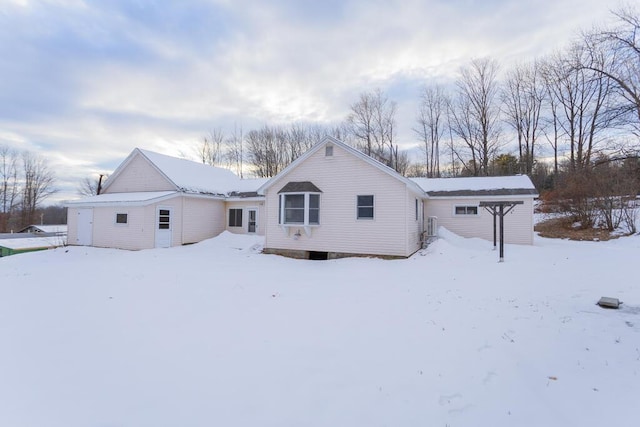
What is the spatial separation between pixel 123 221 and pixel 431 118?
3063 cm

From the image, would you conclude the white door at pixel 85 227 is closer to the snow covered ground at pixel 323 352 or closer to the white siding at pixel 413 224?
the snow covered ground at pixel 323 352

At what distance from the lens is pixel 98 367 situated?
395cm

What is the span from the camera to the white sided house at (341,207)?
12758 millimetres

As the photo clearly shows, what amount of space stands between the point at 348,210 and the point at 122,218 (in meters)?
12.5

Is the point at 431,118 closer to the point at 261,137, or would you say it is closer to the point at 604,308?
the point at 261,137

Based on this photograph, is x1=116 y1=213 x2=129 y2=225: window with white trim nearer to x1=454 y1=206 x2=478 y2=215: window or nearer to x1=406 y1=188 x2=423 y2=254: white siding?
x1=406 y1=188 x2=423 y2=254: white siding

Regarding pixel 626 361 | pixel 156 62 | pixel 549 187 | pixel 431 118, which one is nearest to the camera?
pixel 626 361

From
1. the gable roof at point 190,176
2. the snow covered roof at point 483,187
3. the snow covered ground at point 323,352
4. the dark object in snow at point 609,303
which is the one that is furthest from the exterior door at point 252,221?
the dark object in snow at point 609,303

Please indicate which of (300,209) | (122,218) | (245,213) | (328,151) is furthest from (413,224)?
(122,218)

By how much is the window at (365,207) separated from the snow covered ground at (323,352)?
14.6 feet

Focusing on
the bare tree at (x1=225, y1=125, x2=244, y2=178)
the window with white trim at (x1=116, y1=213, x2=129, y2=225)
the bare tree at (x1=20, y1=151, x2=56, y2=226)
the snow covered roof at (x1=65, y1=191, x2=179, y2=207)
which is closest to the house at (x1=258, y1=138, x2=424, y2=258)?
the snow covered roof at (x1=65, y1=191, x2=179, y2=207)

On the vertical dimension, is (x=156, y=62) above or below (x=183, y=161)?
above

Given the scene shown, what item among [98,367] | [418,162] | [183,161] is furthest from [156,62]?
[418,162]

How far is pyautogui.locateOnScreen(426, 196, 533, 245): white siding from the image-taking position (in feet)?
53.1
